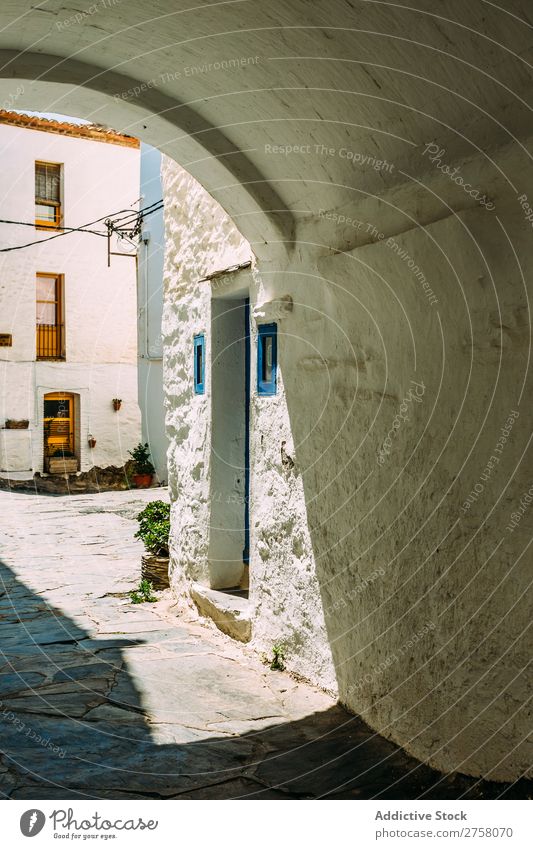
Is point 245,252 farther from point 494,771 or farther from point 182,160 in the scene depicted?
point 494,771

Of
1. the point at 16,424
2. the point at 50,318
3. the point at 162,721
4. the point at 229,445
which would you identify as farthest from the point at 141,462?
the point at 162,721

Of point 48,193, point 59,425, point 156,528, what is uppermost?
point 48,193

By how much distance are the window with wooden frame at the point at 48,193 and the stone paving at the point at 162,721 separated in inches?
522

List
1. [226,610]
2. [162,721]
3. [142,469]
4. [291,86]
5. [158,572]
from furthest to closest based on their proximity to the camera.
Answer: [142,469] → [158,572] → [226,610] → [162,721] → [291,86]

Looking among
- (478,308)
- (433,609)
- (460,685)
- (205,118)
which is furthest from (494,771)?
(205,118)

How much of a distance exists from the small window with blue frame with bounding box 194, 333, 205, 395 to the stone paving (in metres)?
1.66

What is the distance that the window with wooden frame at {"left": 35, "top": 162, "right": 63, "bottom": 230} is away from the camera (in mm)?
18094

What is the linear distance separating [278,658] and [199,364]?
2269mm

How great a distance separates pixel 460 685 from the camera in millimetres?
3090

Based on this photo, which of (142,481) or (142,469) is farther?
(142,469)

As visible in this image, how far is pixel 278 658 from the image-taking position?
15.6ft

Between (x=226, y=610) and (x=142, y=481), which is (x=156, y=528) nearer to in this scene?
(x=226, y=610)

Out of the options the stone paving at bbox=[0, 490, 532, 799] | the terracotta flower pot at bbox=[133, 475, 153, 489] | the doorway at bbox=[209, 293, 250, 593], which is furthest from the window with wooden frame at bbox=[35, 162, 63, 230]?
the doorway at bbox=[209, 293, 250, 593]

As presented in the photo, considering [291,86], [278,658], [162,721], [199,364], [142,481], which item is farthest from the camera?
[142,481]
